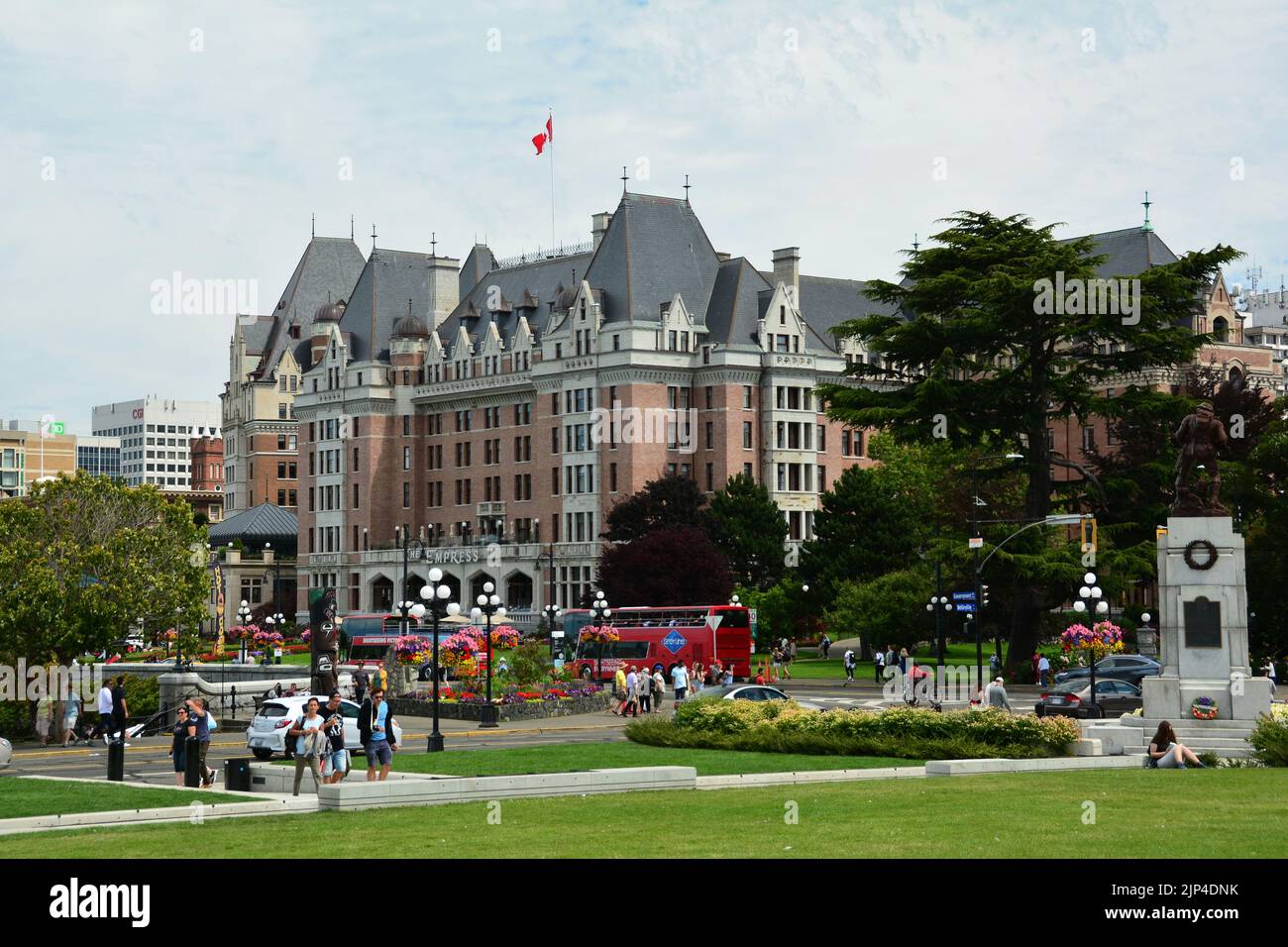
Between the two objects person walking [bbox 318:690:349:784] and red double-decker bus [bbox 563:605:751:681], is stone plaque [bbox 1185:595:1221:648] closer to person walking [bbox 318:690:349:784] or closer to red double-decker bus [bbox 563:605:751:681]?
person walking [bbox 318:690:349:784]

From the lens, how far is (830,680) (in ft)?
263

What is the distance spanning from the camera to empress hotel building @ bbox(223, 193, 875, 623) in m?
112

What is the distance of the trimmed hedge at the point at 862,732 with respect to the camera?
110 feet

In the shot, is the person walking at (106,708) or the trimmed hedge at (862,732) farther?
the person walking at (106,708)

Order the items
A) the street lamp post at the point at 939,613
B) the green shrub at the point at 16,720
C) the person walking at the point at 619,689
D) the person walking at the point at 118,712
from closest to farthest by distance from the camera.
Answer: the person walking at the point at 118,712 < the green shrub at the point at 16,720 < the person walking at the point at 619,689 < the street lamp post at the point at 939,613

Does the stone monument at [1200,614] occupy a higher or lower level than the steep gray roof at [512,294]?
lower

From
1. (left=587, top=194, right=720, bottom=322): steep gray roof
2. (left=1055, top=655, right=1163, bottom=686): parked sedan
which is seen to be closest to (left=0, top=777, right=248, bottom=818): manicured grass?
(left=1055, top=655, right=1163, bottom=686): parked sedan

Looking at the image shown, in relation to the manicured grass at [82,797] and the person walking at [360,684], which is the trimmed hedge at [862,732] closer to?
the manicured grass at [82,797]

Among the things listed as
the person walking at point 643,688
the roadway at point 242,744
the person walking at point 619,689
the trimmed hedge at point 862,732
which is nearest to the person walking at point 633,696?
the person walking at point 643,688

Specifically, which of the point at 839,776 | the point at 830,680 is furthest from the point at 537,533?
the point at 839,776

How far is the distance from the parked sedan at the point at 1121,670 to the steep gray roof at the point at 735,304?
168 feet

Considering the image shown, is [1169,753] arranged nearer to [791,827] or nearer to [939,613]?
[791,827]
